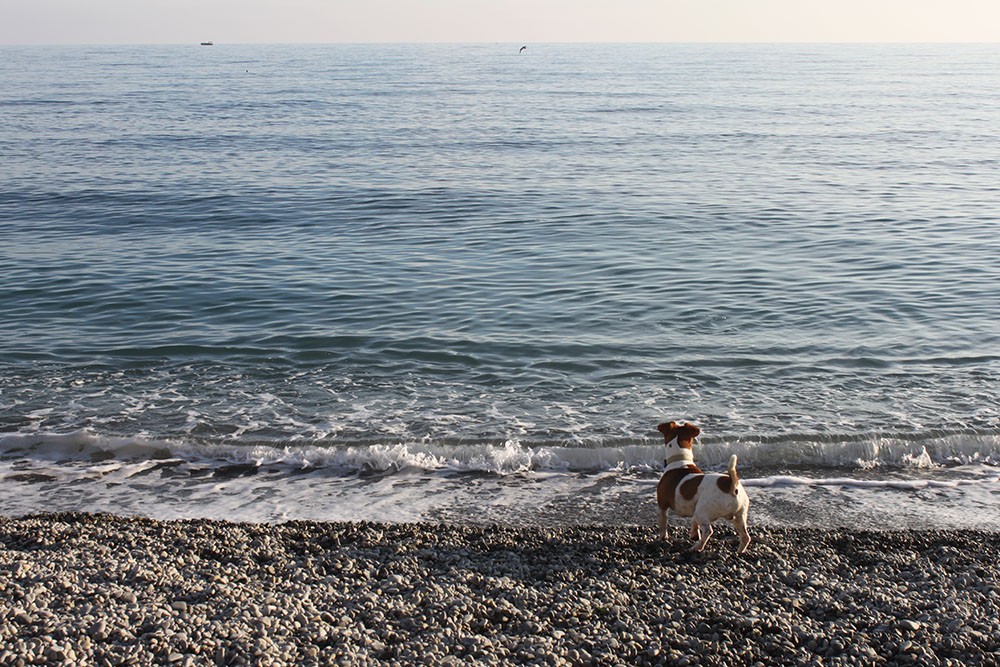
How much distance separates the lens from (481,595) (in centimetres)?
560

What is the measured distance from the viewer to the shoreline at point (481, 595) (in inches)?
190

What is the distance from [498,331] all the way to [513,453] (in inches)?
182

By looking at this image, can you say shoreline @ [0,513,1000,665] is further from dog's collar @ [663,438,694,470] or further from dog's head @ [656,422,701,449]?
dog's head @ [656,422,701,449]

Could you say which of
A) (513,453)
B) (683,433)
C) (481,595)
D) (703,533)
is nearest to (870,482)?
(683,433)

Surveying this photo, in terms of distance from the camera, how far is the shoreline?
4828mm

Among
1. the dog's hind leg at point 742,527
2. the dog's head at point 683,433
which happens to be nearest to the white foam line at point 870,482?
the dog's head at point 683,433

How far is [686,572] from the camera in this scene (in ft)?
19.6

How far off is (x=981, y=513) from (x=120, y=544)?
7251 millimetres

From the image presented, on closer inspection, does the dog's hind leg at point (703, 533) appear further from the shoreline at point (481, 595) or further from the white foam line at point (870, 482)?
the white foam line at point (870, 482)

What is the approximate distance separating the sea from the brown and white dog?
1.32 m

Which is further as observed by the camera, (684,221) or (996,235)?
(684,221)

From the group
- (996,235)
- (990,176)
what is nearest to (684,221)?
(996,235)

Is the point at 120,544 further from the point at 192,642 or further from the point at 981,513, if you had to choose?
the point at 981,513

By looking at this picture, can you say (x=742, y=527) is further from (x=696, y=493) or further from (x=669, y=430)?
(x=669, y=430)
